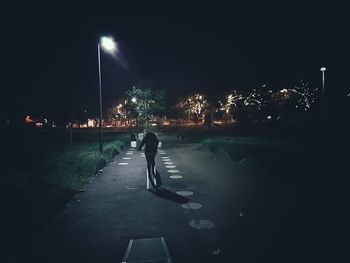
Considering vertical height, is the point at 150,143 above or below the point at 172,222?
above

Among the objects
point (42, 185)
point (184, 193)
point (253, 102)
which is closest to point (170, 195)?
point (184, 193)

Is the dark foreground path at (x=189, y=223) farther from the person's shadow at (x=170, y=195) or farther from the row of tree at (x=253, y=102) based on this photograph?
the row of tree at (x=253, y=102)

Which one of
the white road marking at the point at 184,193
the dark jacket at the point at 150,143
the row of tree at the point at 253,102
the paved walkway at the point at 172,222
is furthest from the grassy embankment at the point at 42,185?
the row of tree at the point at 253,102

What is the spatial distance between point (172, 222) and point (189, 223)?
37 centimetres

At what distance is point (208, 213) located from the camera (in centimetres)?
655

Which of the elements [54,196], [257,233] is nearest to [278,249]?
[257,233]

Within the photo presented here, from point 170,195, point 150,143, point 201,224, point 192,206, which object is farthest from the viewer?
point 150,143

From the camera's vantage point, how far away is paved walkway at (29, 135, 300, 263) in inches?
185

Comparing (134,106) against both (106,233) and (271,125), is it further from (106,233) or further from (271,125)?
(106,233)

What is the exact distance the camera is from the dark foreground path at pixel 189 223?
183 inches

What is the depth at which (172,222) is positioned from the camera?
6.00 metres

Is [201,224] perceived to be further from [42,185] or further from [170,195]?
[42,185]

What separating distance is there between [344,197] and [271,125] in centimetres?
3648

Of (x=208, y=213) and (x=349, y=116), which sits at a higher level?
(x=349, y=116)
